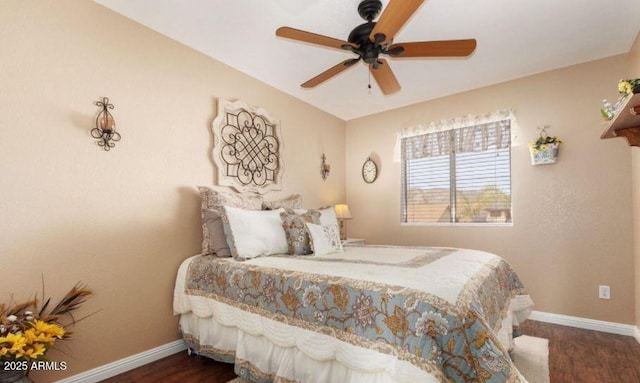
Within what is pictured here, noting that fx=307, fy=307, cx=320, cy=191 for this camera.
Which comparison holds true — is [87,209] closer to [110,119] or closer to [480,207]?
[110,119]

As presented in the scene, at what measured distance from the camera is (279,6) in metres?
2.19

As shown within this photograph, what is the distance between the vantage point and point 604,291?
285cm

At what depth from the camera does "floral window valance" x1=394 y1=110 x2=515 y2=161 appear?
3445 mm

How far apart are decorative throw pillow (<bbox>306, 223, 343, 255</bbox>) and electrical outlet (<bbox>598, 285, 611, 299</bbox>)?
8.12ft

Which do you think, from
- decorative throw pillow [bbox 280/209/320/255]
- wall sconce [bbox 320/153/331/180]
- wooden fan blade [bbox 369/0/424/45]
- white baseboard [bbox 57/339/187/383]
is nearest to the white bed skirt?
white baseboard [bbox 57/339/187/383]

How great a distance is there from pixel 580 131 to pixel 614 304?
5.37 ft

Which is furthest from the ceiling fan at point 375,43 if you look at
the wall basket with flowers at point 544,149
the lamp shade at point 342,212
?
the lamp shade at point 342,212

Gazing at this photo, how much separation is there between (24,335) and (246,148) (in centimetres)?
209

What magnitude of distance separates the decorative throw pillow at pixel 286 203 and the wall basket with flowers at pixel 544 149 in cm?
251

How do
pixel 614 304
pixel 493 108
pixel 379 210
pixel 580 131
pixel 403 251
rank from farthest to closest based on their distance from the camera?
pixel 379 210
pixel 493 108
pixel 580 131
pixel 614 304
pixel 403 251

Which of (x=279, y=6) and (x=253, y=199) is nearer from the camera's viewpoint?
(x=279, y=6)

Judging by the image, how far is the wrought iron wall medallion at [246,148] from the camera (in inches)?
113

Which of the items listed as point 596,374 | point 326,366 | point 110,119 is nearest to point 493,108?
point 596,374

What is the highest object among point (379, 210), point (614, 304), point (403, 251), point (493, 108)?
point (493, 108)
